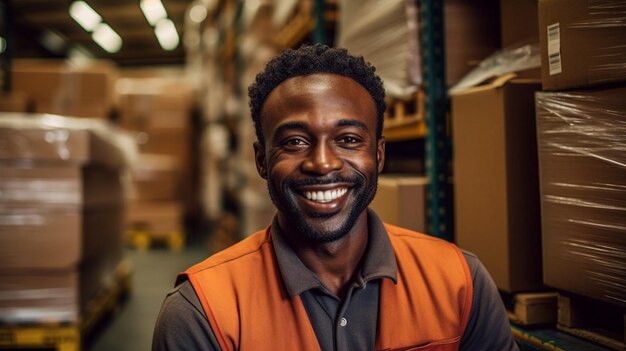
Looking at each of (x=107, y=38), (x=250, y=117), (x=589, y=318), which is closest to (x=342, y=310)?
(x=589, y=318)

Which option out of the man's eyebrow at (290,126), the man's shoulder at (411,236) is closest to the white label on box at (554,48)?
the man's shoulder at (411,236)

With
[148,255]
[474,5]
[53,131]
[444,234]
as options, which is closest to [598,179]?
[444,234]

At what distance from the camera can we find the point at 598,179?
1714 millimetres

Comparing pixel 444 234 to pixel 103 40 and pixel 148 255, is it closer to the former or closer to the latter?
pixel 148 255

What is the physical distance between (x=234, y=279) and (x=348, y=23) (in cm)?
248

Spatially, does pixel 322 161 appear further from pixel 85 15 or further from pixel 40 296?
pixel 85 15

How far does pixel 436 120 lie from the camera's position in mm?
2713

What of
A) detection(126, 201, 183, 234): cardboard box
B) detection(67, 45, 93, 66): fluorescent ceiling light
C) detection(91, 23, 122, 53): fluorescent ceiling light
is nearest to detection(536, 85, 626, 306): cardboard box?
detection(126, 201, 183, 234): cardboard box

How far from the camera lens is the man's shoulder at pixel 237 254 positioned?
63.8 inches

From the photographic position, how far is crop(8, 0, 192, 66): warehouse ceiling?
431 inches

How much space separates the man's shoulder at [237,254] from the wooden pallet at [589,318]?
1.15m

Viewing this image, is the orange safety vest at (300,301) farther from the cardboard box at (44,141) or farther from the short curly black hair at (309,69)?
the cardboard box at (44,141)

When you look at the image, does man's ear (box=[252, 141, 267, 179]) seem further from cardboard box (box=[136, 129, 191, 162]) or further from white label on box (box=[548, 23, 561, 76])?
cardboard box (box=[136, 129, 191, 162])

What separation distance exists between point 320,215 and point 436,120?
4.39ft
